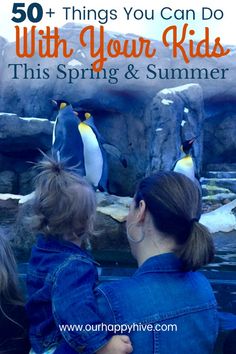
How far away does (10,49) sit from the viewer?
6.20ft

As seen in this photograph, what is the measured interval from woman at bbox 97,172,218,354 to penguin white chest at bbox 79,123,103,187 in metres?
1.64

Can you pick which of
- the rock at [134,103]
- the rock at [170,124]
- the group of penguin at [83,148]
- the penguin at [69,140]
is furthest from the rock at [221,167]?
the penguin at [69,140]

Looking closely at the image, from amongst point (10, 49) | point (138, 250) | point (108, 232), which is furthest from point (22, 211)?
point (138, 250)

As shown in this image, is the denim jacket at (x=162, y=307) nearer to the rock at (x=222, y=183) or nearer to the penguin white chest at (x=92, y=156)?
the penguin white chest at (x=92, y=156)

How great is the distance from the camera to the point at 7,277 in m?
0.71

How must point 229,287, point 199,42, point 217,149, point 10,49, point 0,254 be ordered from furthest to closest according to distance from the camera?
point 217,149, point 10,49, point 199,42, point 229,287, point 0,254

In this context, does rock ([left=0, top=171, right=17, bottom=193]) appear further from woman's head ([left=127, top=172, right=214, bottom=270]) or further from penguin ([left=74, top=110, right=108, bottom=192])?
woman's head ([left=127, top=172, right=214, bottom=270])

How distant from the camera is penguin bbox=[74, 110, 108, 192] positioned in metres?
2.29

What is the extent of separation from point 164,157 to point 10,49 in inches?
54.3

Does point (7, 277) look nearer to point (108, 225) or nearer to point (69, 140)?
point (108, 225)

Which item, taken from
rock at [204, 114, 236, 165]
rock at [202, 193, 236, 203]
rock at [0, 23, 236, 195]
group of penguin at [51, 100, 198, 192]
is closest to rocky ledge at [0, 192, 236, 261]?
group of penguin at [51, 100, 198, 192]

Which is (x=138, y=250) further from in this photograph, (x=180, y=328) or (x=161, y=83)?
(x=161, y=83)

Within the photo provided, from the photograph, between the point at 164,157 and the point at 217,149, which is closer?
the point at 164,157

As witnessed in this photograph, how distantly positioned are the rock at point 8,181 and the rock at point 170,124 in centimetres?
100
